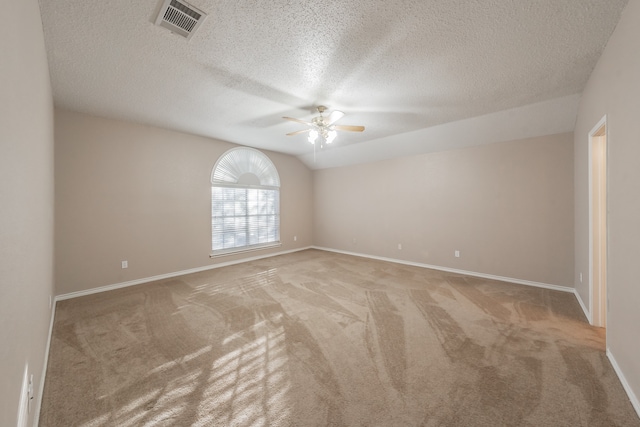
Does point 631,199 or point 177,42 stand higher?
point 177,42

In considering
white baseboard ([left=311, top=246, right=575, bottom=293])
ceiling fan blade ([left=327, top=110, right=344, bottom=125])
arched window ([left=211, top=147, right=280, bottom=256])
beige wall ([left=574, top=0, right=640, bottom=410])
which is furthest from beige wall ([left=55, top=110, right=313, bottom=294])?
beige wall ([left=574, top=0, right=640, bottom=410])

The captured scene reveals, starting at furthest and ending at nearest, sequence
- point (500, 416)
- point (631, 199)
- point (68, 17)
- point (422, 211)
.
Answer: point (422, 211) < point (68, 17) < point (631, 199) < point (500, 416)

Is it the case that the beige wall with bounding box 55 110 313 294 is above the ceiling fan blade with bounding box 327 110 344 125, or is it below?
below

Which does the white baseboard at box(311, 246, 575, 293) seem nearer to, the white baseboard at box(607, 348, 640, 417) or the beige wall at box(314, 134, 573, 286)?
the beige wall at box(314, 134, 573, 286)

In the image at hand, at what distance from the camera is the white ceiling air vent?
5.44 ft

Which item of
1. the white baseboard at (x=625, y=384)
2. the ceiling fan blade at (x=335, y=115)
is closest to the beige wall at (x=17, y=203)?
the ceiling fan blade at (x=335, y=115)

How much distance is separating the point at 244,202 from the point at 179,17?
401 cm

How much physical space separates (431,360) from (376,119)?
3.26 m

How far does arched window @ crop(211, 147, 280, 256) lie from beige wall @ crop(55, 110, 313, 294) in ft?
0.62

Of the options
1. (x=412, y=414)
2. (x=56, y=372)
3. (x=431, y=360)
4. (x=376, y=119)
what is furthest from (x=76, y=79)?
(x=431, y=360)

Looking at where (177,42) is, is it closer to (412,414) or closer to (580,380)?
(412,414)

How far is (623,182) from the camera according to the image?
1697mm

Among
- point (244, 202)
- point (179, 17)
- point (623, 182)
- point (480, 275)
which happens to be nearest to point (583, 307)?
point (480, 275)

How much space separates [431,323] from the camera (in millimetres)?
2654
